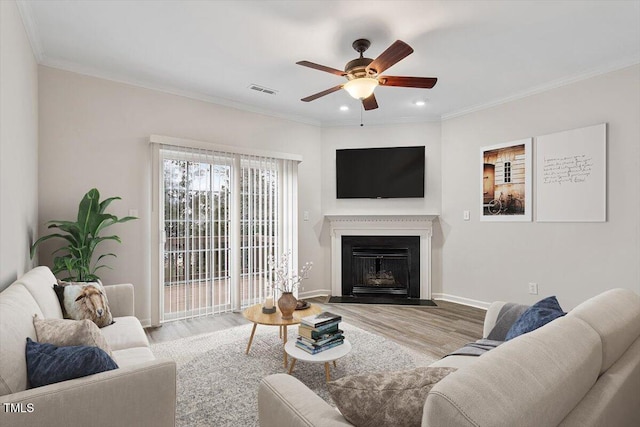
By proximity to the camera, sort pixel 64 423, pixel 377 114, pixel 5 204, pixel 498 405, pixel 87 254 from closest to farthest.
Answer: pixel 498 405
pixel 64 423
pixel 5 204
pixel 87 254
pixel 377 114

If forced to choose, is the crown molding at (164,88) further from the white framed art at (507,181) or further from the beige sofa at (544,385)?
the beige sofa at (544,385)

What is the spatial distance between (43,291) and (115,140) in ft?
6.57

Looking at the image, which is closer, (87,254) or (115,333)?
(115,333)

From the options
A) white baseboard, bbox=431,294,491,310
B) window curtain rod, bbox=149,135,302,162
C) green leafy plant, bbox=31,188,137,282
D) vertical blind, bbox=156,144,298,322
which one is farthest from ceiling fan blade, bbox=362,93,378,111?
white baseboard, bbox=431,294,491,310

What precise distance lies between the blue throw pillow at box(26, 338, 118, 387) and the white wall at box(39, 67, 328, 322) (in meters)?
2.42

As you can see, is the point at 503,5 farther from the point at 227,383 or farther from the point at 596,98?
the point at 227,383

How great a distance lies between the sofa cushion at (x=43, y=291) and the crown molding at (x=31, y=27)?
1874 mm

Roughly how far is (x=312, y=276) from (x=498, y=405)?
4537mm

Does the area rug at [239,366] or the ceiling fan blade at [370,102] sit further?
the ceiling fan blade at [370,102]

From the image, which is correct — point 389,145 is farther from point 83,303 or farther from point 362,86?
point 83,303

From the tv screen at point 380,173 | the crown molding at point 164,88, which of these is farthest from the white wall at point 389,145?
the crown molding at point 164,88

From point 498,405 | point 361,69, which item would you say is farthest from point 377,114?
point 498,405

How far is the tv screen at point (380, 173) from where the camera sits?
16.5ft

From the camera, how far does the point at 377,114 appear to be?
4.94 metres
